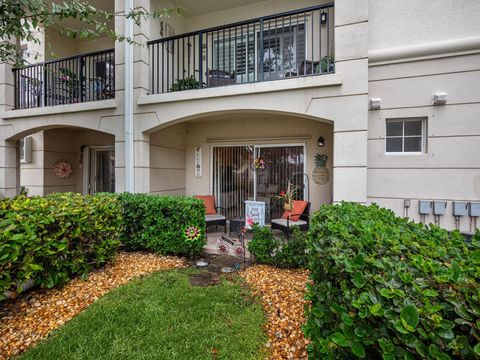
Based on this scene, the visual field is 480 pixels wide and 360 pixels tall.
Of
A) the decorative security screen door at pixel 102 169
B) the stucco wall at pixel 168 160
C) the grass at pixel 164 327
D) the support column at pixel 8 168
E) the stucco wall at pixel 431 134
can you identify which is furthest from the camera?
the decorative security screen door at pixel 102 169

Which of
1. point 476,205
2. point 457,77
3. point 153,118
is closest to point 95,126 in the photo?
point 153,118

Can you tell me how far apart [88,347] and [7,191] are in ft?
23.5

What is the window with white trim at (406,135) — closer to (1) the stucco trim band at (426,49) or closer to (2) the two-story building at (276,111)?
(2) the two-story building at (276,111)

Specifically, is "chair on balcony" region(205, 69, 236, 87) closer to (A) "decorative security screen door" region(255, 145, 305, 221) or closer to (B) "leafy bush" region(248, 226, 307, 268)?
(A) "decorative security screen door" region(255, 145, 305, 221)

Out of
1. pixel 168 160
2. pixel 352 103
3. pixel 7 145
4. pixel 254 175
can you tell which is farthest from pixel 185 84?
pixel 7 145

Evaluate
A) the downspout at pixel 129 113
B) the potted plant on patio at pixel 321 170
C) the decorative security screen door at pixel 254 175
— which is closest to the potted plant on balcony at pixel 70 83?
the downspout at pixel 129 113

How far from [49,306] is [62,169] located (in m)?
6.69

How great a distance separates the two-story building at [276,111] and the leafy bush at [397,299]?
122 inches

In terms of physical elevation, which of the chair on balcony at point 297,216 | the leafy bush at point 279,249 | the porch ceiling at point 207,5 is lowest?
the leafy bush at point 279,249

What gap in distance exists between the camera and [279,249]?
419 cm

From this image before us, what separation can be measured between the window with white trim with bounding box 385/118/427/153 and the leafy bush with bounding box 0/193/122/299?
212 inches

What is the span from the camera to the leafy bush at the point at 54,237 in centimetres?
262

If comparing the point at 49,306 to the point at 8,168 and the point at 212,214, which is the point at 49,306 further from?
the point at 8,168

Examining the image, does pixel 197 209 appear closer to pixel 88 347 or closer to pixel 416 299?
pixel 88 347
